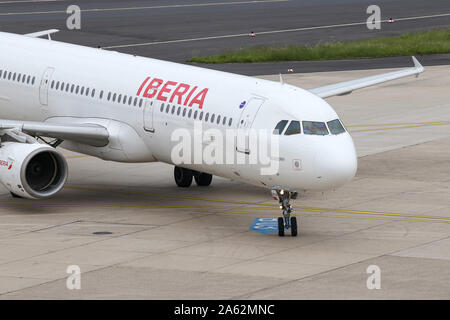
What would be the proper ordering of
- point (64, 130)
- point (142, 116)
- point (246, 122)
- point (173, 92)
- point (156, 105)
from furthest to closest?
point (64, 130)
point (142, 116)
point (156, 105)
point (173, 92)
point (246, 122)

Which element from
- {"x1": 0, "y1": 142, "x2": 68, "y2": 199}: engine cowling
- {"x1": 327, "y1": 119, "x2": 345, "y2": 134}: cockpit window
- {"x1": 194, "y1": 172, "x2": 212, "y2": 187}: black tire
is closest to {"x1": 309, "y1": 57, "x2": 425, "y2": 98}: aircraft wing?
{"x1": 194, "y1": 172, "x2": 212, "y2": 187}: black tire

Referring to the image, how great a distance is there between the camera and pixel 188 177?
39438mm

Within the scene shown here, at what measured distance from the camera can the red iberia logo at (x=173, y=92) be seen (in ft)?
114

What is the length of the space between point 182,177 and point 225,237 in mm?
7561

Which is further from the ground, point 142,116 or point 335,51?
point 335,51

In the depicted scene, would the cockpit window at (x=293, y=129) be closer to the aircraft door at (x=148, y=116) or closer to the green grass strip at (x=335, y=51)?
the aircraft door at (x=148, y=116)

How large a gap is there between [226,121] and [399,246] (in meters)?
6.21

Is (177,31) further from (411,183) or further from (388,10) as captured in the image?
(411,183)

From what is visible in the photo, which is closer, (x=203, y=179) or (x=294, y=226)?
(x=294, y=226)

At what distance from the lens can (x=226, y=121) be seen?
33125mm

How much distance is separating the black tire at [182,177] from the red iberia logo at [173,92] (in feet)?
13.2

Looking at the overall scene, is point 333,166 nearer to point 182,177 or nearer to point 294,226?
point 294,226

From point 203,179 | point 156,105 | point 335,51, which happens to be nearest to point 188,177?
point 203,179
